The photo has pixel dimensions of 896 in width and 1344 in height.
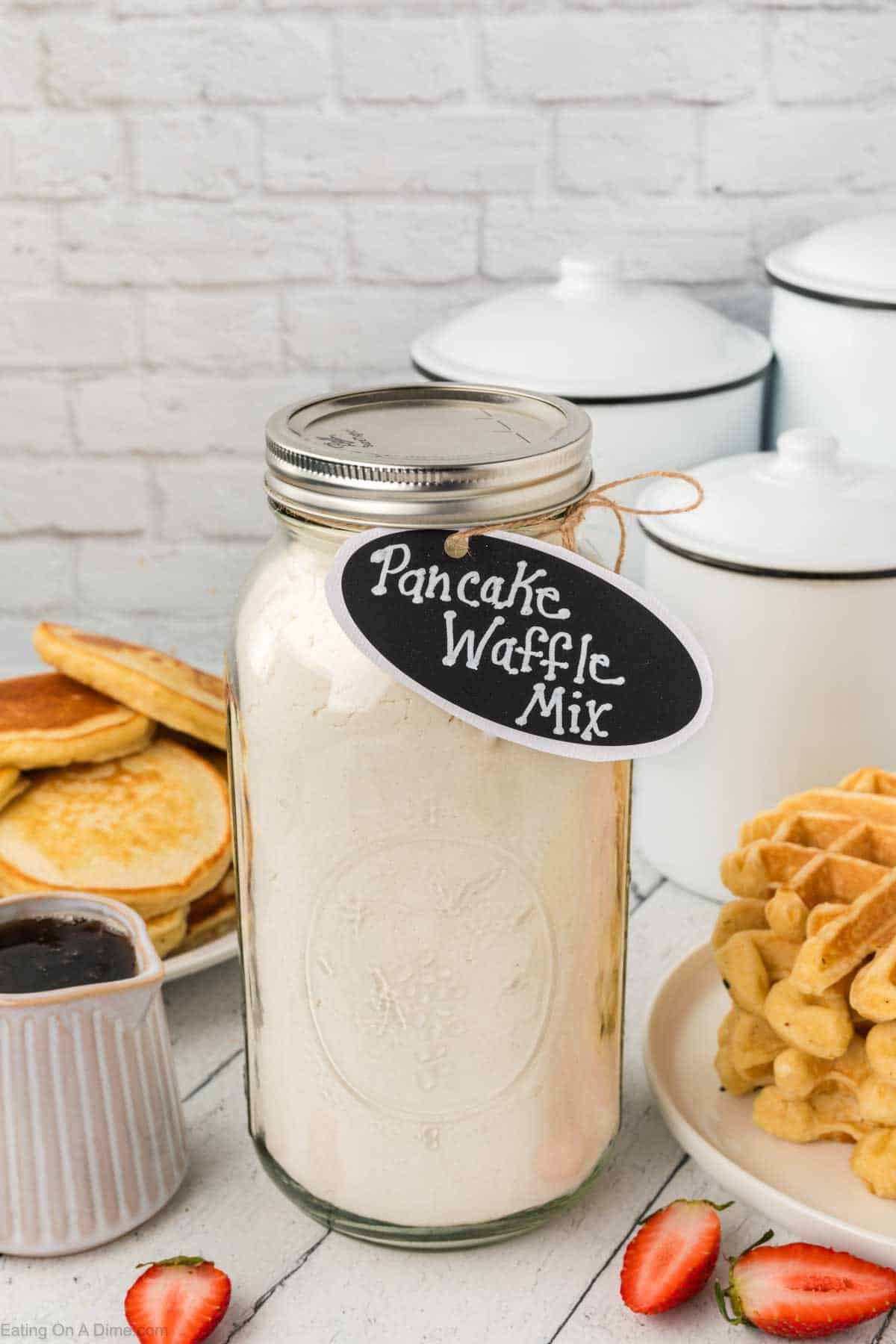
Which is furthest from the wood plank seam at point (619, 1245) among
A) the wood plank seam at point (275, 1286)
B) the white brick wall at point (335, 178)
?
the white brick wall at point (335, 178)

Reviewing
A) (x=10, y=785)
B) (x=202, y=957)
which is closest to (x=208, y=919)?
(x=202, y=957)

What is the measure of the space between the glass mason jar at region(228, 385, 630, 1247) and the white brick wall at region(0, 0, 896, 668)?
28.7 inches

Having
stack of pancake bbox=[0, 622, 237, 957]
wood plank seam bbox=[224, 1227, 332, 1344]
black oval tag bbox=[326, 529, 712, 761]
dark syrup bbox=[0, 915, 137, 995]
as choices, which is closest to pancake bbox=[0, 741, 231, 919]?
stack of pancake bbox=[0, 622, 237, 957]

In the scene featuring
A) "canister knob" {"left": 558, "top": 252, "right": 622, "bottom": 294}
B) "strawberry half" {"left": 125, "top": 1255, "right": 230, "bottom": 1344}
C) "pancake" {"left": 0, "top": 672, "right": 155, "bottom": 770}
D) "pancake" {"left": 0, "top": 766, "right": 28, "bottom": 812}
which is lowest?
"strawberry half" {"left": 125, "top": 1255, "right": 230, "bottom": 1344}

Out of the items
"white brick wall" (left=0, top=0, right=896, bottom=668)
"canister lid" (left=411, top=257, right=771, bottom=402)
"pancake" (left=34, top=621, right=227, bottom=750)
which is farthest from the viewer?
"white brick wall" (left=0, top=0, right=896, bottom=668)

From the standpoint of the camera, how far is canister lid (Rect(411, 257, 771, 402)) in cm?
110

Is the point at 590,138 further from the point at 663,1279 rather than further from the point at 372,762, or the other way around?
the point at 663,1279

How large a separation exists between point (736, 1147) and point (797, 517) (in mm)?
411

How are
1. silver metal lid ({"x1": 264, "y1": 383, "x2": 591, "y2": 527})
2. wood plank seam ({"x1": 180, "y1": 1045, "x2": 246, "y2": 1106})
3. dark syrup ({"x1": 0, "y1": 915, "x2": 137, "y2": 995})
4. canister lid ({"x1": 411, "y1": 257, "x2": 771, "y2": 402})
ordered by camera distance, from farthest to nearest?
1. canister lid ({"x1": 411, "y1": 257, "x2": 771, "y2": 402})
2. wood plank seam ({"x1": 180, "y1": 1045, "x2": 246, "y2": 1106})
3. dark syrup ({"x1": 0, "y1": 915, "x2": 137, "y2": 995})
4. silver metal lid ({"x1": 264, "y1": 383, "x2": 591, "y2": 527})

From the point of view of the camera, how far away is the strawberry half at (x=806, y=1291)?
635 millimetres

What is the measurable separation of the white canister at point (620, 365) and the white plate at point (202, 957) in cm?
43

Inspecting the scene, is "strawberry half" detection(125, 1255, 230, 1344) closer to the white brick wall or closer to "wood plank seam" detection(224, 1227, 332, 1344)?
"wood plank seam" detection(224, 1227, 332, 1344)

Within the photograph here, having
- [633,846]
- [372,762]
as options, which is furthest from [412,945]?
[633,846]

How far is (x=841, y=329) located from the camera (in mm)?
1148
